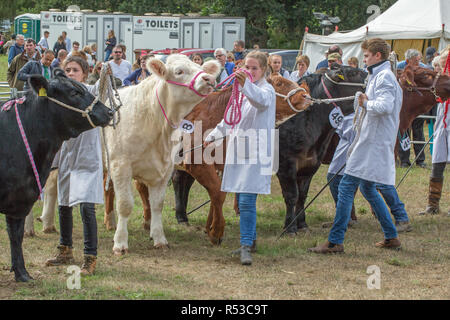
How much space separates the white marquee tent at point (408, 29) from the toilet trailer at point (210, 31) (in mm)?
8397

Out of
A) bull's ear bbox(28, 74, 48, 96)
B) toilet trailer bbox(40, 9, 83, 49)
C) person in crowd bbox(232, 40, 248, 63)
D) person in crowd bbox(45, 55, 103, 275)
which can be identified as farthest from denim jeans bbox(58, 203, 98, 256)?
toilet trailer bbox(40, 9, 83, 49)

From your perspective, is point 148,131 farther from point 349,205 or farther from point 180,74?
point 349,205

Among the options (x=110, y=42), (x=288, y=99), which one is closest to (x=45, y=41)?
(x=110, y=42)

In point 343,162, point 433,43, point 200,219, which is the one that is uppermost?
point 433,43

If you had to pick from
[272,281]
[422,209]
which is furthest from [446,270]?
[422,209]

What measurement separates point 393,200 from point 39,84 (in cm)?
465

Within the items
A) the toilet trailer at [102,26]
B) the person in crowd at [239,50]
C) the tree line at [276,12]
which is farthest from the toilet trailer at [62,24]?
the person in crowd at [239,50]

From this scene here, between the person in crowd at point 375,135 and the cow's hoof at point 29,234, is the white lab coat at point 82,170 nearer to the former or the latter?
the cow's hoof at point 29,234

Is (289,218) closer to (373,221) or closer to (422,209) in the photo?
(373,221)

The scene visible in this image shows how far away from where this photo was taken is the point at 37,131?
538 centimetres

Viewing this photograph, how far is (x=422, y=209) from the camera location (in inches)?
377

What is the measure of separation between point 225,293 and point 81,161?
1.78 m

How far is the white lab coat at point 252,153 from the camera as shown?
21.1 ft

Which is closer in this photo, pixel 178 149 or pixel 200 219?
pixel 178 149
